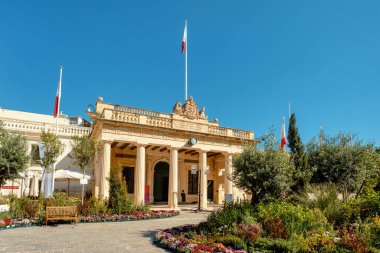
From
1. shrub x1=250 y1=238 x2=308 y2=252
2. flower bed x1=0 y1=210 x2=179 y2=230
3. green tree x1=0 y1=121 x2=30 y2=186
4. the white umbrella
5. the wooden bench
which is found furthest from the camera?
the white umbrella

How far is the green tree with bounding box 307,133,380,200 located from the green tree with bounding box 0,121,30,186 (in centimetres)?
1485

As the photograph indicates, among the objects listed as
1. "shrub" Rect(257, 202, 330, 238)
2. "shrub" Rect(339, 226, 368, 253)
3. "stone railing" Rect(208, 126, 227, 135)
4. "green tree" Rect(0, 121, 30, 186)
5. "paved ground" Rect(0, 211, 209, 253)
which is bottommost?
"paved ground" Rect(0, 211, 209, 253)

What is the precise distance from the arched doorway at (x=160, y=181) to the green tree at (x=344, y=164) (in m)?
14.1

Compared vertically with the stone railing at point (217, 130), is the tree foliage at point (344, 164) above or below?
below

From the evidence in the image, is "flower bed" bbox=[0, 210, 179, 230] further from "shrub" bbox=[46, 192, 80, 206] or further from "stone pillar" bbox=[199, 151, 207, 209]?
"stone pillar" bbox=[199, 151, 207, 209]

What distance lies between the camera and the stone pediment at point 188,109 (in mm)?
23480

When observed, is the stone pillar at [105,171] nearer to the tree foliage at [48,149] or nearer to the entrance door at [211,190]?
the tree foliage at [48,149]

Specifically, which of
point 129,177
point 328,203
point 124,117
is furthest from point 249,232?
point 129,177

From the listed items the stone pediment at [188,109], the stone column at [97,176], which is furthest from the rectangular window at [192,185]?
the stone column at [97,176]

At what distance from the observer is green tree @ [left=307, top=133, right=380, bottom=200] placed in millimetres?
15852

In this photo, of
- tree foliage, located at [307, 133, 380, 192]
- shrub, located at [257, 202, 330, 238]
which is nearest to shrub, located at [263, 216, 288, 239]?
shrub, located at [257, 202, 330, 238]

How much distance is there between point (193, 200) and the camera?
28531mm

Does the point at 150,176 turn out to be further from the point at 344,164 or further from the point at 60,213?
the point at 344,164

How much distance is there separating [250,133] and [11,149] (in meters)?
17.6
